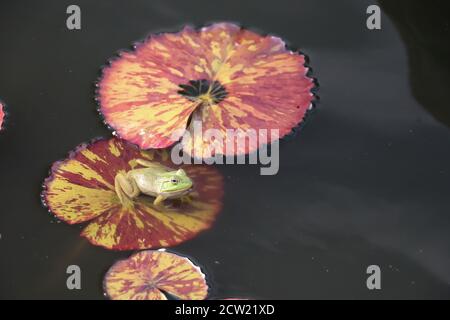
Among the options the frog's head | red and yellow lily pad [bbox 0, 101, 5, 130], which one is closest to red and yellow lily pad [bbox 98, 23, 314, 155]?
the frog's head

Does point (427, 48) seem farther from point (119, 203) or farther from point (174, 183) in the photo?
point (119, 203)

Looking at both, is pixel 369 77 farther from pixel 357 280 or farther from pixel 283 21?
pixel 357 280

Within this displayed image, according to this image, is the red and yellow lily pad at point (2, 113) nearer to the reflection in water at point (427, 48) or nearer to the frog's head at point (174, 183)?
the frog's head at point (174, 183)

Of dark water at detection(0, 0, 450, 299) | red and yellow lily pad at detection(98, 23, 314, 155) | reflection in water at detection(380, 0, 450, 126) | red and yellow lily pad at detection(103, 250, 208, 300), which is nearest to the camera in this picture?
red and yellow lily pad at detection(103, 250, 208, 300)

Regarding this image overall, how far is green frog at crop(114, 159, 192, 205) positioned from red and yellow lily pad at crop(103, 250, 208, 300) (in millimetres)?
215

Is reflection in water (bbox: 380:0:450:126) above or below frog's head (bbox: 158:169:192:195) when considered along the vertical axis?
above

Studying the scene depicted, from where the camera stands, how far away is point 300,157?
2.53m

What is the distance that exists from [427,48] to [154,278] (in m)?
1.42

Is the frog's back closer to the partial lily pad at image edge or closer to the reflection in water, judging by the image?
the partial lily pad at image edge

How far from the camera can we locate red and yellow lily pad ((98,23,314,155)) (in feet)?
8.34

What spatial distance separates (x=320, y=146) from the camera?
255 centimetres

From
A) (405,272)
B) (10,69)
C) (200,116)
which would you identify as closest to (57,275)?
(200,116)

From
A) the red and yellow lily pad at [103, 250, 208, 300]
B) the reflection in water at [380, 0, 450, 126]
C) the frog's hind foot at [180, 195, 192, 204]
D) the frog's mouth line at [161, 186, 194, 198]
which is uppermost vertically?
the reflection in water at [380, 0, 450, 126]

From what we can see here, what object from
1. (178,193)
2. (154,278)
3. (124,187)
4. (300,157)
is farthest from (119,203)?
(300,157)
